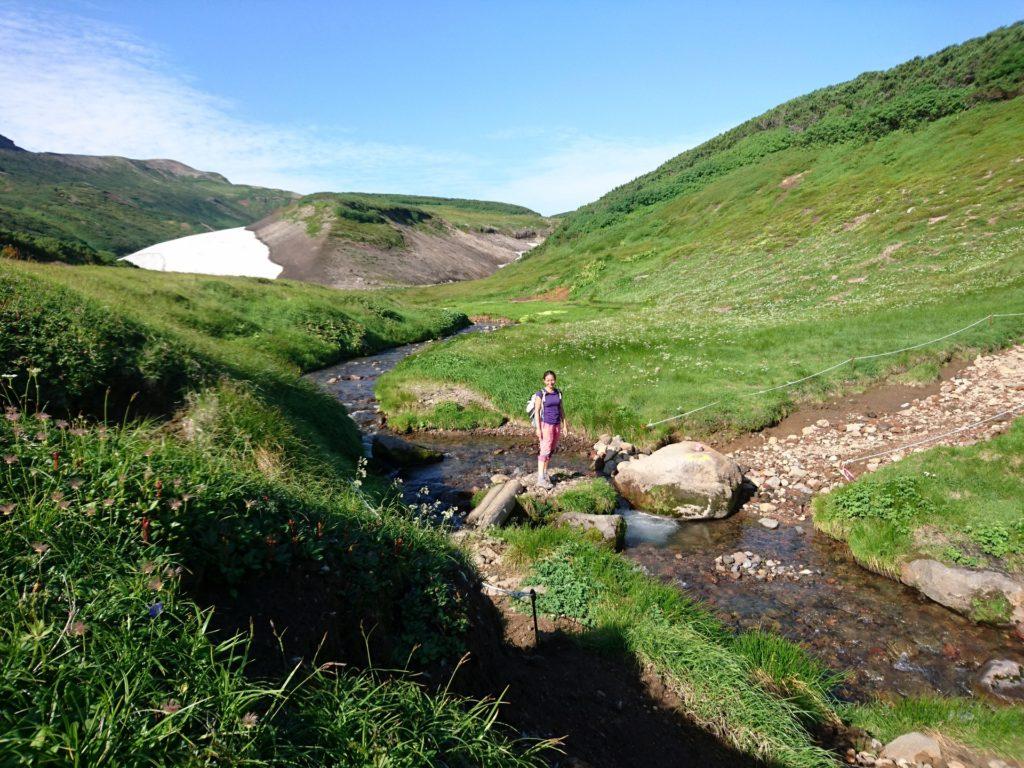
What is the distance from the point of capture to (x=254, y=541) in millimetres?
4590

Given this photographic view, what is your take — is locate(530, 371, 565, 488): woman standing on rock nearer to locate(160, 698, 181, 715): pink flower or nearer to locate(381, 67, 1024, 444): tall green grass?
locate(381, 67, 1024, 444): tall green grass

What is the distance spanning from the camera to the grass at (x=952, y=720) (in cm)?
710

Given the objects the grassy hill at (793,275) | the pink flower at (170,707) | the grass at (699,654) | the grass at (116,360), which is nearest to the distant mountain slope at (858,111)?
the grassy hill at (793,275)

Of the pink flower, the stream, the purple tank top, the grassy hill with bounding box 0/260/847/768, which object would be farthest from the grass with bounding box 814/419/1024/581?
the pink flower

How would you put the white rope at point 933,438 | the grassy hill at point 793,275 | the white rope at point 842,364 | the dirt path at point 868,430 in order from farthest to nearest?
the grassy hill at point 793,275 < the white rope at point 842,364 < the white rope at point 933,438 < the dirt path at point 868,430

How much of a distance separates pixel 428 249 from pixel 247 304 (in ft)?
349

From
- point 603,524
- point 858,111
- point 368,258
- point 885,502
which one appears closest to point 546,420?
point 603,524

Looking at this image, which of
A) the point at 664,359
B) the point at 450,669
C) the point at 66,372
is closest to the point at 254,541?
the point at 450,669

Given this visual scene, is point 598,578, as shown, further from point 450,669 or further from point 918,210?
point 918,210

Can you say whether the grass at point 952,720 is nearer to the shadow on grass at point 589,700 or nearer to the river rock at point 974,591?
the river rock at point 974,591

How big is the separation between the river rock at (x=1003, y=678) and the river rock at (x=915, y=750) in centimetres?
241

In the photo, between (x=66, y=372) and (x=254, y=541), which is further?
(x=66, y=372)

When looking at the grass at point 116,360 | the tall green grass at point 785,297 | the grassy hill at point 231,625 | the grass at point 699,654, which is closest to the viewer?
the grassy hill at point 231,625

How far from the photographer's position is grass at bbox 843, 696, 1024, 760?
7.10m
